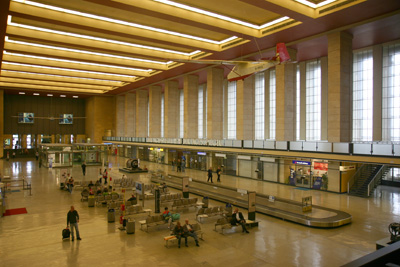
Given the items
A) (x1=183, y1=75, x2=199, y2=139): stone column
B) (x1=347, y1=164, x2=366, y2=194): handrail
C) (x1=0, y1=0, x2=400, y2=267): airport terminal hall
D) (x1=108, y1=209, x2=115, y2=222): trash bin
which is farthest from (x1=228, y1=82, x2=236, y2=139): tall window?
(x1=108, y1=209, x2=115, y2=222): trash bin

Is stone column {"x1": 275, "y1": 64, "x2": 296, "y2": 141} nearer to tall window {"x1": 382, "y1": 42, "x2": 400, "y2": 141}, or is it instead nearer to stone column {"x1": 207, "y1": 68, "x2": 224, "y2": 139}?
tall window {"x1": 382, "y1": 42, "x2": 400, "y2": 141}

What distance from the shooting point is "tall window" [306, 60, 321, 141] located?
2809 centimetres

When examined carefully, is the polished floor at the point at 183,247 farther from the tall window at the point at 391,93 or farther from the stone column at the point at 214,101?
the stone column at the point at 214,101

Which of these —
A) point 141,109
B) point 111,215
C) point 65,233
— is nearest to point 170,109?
point 141,109

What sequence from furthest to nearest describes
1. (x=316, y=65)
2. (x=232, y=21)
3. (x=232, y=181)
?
(x=316, y=65), (x=232, y=181), (x=232, y=21)

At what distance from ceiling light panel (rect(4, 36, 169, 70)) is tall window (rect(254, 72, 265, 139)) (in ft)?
35.2

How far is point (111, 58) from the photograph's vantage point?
2902 centimetres

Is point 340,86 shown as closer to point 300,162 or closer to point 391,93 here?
point 300,162

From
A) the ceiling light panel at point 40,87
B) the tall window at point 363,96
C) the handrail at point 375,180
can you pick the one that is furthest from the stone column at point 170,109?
the handrail at point 375,180

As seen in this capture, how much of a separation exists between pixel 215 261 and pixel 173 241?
214 cm

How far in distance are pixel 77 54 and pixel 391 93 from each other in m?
27.1

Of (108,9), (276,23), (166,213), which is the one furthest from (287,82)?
(166,213)

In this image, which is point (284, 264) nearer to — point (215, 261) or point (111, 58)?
point (215, 261)

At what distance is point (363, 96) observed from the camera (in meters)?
24.8
